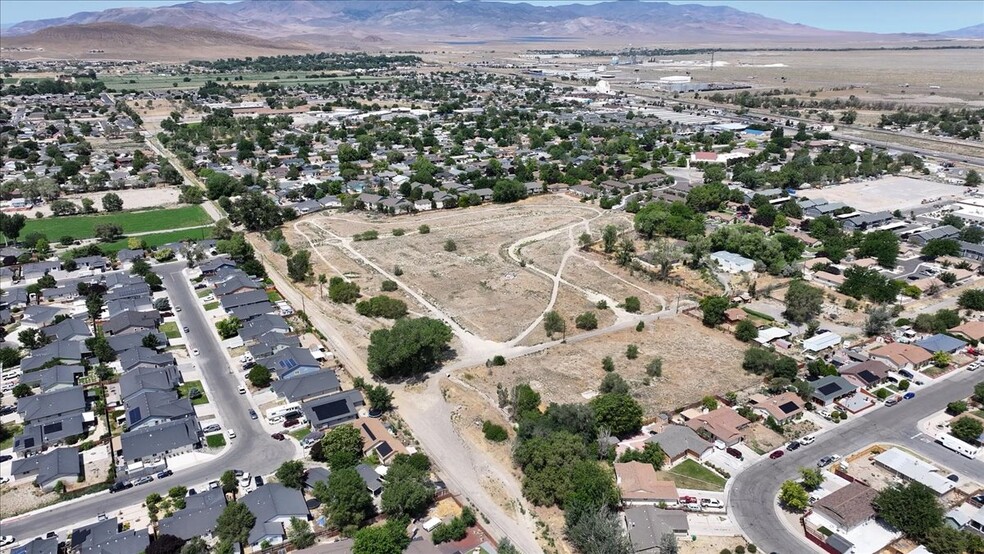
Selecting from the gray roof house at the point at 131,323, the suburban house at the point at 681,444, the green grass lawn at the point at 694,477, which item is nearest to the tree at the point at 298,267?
the gray roof house at the point at 131,323

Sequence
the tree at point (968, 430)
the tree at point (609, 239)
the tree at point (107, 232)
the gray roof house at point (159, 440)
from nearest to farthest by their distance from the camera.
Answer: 1. the gray roof house at point (159, 440)
2. the tree at point (968, 430)
3. the tree at point (609, 239)
4. the tree at point (107, 232)

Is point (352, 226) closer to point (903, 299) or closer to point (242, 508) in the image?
point (242, 508)

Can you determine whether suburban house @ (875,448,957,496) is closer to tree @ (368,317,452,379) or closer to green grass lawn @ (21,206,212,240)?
tree @ (368,317,452,379)

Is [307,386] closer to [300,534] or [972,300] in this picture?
[300,534]

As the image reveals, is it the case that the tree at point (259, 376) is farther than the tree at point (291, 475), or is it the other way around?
the tree at point (259, 376)

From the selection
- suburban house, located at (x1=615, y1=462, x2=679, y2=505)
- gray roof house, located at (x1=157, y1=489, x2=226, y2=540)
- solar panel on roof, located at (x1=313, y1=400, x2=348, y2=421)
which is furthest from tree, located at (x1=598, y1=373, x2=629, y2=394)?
gray roof house, located at (x1=157, y1=489, x2=226, y2=540)

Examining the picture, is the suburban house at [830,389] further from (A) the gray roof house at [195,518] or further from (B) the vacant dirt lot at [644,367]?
(A) the gray roof house at [195,518]

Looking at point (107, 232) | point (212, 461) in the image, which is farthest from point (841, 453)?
point (107, 232)

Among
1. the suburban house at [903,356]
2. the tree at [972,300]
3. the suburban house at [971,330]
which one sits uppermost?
the tree at [972,300]
